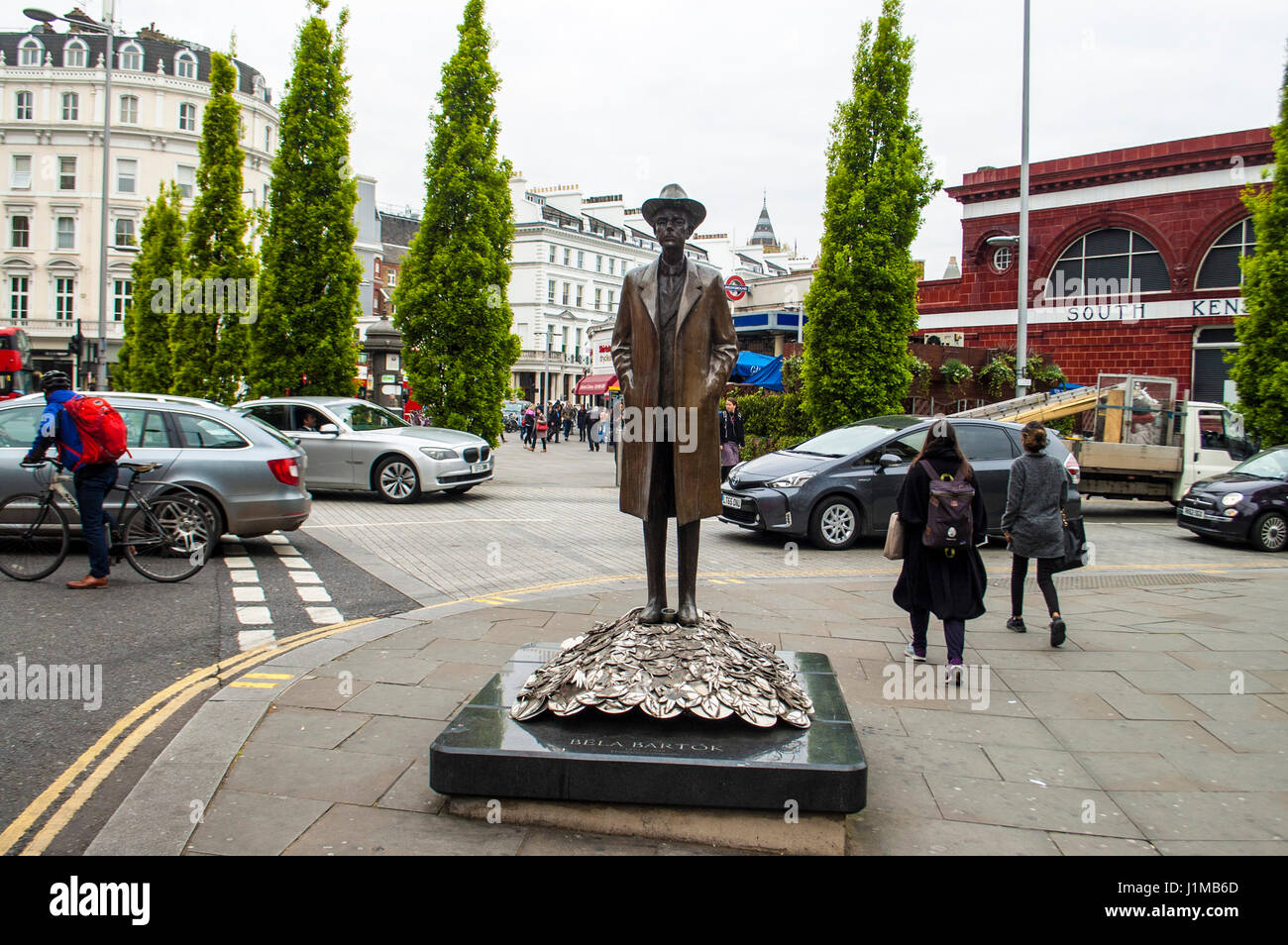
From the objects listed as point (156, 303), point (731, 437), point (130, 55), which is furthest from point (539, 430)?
point (130, 55)

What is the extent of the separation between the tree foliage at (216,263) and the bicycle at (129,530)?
63.1 ft

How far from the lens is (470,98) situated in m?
20.7

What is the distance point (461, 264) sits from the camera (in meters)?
20.1

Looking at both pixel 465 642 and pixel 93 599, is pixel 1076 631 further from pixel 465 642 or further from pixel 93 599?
pixel 93 599

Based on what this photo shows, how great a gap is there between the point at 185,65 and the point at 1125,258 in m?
61.1

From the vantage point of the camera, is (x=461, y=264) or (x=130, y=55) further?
(x=130, y=55)

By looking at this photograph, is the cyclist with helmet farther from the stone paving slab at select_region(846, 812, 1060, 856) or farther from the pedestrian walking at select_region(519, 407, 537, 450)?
the pedestrian walking at select_region(519, 407, 537, 450)

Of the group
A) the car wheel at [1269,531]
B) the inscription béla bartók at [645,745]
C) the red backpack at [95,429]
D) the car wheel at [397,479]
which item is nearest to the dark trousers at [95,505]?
the red backpack at [95,429]

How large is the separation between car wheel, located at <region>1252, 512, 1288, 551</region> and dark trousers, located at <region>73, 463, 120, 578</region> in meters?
14.6

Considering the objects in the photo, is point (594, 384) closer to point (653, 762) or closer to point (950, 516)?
point (950, 516)

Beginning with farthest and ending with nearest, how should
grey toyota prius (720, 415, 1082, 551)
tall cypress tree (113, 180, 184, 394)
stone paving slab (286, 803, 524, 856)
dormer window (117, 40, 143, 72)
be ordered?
1. dormer window (117, 40, 143, 72)
2. tall cypress tree (113, 180, 184, 394)
3. grey toyota prius (720, 415, 1082, 551)
4. stone paving slab (286, 803, 524, 856)

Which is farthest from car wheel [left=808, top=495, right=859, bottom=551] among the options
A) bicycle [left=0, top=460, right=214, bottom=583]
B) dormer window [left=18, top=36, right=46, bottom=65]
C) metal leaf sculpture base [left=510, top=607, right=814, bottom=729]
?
dormer window [left=18, top=36, right=46, bottom=65]

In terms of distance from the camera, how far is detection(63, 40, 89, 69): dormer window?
205 feet

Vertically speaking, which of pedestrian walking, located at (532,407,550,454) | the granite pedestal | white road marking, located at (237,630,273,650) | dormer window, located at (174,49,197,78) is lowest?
white road marking, located at (237,630,273,650)
